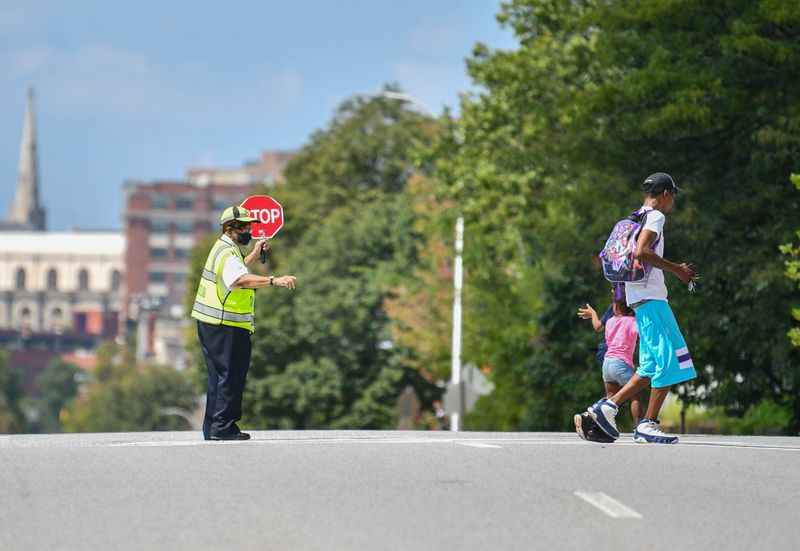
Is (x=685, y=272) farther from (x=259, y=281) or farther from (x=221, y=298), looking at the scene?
(x=221, y=298)

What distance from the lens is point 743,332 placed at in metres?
27.6

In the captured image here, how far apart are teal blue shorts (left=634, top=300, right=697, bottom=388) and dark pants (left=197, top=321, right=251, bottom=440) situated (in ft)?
9.34

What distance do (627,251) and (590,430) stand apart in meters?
1.37

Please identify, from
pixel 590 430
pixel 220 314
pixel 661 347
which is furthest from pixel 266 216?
pixel 661 347

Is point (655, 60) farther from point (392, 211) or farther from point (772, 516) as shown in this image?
point (392, 211)

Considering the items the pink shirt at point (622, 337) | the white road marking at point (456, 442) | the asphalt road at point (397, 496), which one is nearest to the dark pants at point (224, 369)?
the white road marking at point (456, 442)

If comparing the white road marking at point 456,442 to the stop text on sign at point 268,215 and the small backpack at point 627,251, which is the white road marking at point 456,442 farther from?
the stop text on sign at point 268,215

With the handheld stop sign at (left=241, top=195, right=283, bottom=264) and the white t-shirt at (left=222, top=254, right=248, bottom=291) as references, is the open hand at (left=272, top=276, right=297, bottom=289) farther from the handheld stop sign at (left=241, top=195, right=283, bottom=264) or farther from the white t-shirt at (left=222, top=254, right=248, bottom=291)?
the handheld stop sign at (left=241, top=195, right=283, bottom=264)

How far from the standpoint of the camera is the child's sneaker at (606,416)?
14146 millimetres

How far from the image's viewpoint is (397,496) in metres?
10.8

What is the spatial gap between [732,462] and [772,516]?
2.64 meters

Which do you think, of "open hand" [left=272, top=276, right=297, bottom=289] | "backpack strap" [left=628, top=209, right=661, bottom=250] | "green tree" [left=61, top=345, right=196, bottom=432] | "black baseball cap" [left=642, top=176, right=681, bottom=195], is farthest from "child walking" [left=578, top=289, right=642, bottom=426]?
"green tree" [left=61, top=345, right=196, bottom=432]

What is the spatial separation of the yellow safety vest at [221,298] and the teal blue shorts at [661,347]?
2.78 m

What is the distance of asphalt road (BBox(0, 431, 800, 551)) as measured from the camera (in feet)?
30.7
